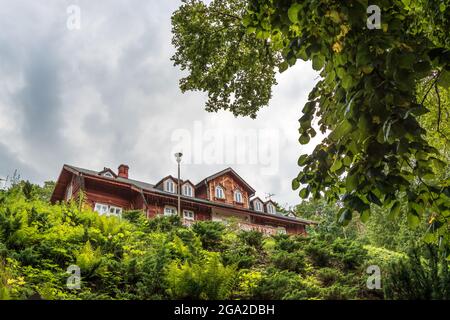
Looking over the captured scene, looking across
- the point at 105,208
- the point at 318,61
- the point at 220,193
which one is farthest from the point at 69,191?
the point at 318,61

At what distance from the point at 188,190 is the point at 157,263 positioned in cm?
2157

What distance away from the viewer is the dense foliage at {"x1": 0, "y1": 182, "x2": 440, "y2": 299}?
621cm

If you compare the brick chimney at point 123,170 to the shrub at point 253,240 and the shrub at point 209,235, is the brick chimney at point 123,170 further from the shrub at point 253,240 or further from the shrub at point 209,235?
the shrub at point 253,240

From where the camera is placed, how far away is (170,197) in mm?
25344

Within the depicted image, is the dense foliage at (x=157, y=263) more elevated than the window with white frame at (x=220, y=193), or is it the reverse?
the window with white frame at (x=220, y=193)

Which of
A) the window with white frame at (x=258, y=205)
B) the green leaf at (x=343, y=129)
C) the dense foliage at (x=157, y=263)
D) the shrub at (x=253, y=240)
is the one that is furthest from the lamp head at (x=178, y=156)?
the green leaf at (x=343, y=129)

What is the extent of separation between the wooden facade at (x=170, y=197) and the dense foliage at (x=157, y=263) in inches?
301

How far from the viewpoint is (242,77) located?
11102mm

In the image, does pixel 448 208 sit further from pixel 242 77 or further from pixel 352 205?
pixel 242 77

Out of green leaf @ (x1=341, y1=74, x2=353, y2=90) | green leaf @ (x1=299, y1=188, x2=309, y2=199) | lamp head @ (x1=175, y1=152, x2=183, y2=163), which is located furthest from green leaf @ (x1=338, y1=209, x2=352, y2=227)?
lamp head @ (x1=175, y1=152, x2=183, y2=163)

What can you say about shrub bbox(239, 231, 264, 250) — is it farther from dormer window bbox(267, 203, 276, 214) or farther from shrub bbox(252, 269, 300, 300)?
dormer window bbox(267, 203, 276, 214)

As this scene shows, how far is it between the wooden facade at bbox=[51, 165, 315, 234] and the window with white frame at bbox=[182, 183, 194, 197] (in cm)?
19

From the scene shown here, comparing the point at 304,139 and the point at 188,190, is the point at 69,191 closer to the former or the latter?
the point at 188,190

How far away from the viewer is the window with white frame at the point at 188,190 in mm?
28466
